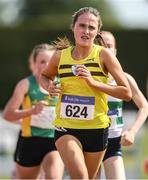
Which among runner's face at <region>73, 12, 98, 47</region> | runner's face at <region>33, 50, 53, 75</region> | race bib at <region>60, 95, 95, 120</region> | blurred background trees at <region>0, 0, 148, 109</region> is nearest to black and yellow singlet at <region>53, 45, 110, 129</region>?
race bib at <region>60, 95, 95, 120</region>

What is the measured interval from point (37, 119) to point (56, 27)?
2315 cm

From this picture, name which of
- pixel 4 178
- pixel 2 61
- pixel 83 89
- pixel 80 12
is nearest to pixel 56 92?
pixel 83 89

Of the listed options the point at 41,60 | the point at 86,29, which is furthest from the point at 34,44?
the point at 86,29

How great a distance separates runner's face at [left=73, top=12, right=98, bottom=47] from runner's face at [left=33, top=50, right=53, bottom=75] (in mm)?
2171

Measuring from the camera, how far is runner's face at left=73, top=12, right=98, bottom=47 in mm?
7254

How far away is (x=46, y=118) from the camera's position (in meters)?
9.30

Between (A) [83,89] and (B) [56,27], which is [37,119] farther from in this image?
(B) [56,27]

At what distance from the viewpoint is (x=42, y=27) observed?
32625mm

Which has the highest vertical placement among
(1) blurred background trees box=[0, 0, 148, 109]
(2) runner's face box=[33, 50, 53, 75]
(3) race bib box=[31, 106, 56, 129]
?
(1) blurred background trees box=[0, 0, 148, 109]

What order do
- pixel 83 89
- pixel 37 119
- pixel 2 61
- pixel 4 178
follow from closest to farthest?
pixel 83 89 < pixel 37 119 < pixel 4 178 < pixel 2 61

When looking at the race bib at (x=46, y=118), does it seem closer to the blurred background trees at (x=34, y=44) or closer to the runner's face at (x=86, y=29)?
the runner's face at (x=86, y=29)

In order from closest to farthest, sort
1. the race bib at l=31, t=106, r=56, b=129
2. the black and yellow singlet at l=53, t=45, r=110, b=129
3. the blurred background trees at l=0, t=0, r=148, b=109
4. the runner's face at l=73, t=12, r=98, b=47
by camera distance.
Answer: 1. the black and yellow singlet at l=53, t=45, r=110, b=129
2. the runner's face at l=73, t=12, r=98, b=47
3. the race bib at l=31, t=106, r=56, b=129
4. the blurred background trees at l=0, t=0, r=148, b=109

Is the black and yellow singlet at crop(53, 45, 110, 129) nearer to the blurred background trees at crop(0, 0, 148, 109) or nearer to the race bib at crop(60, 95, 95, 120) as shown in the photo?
the race bib at crop(60, 95, 95, 120)

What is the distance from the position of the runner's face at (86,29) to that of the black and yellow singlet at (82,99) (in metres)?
0.12
